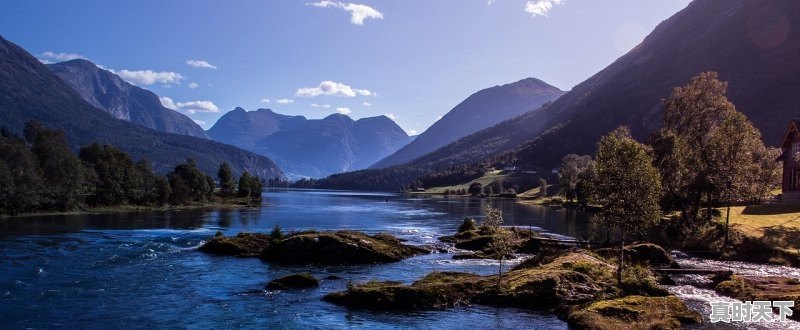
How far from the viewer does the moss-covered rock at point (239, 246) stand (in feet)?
198

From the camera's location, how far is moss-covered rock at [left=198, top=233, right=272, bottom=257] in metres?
60.3

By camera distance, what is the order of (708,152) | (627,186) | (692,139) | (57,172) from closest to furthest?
1. (627,186)
2. (708,152)
3. (692,139)
4. (57,172)

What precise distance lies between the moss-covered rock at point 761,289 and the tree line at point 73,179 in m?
126

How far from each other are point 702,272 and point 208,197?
173464 millimetres

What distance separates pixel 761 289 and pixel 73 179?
141121mm

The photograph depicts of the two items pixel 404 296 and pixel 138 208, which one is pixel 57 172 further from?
pixel 404 296

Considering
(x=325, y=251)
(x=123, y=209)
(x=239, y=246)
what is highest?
(x=325, y=251)

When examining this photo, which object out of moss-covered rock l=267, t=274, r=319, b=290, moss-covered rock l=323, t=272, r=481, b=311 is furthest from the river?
moss-covered rock l=323, t=272, r=481, b=311

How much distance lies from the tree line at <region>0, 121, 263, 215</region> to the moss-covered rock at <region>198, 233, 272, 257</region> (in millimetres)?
73829

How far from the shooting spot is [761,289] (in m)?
38.8

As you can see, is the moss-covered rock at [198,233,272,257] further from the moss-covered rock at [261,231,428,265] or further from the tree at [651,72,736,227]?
the tree at [651,72,736,227]

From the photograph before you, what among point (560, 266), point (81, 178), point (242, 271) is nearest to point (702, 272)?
point (560, 266)

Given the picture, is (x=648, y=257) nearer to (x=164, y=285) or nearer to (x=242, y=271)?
(x=242, y=271)

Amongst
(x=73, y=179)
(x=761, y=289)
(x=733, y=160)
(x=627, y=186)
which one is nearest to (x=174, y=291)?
(x=627, y=186)
